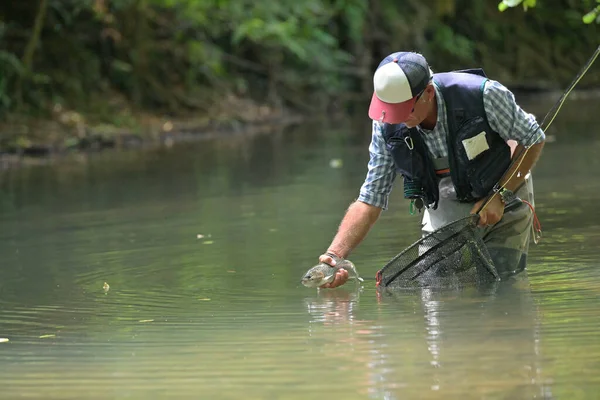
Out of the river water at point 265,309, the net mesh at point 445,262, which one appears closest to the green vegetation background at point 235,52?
the river water at point 265,309

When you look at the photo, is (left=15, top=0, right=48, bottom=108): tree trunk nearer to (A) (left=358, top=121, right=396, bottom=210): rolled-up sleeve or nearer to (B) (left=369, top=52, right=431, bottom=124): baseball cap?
(A) (left=358, top=121, right=396, bottom=210): rolled-up sleeve

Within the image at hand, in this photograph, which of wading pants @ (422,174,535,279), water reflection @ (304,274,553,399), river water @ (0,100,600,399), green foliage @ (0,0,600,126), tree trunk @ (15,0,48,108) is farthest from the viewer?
green foliage @ (0,0,600,126)

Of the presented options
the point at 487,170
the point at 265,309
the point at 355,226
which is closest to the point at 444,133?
the point at 487,170

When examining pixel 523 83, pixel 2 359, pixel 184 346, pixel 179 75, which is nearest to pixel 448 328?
pixel 184 346

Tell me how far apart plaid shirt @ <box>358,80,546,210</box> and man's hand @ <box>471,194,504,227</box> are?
0.33m

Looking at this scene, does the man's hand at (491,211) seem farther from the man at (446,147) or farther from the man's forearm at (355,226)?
the man's forearm at (355,226)

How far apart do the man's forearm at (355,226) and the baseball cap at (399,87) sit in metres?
0.64

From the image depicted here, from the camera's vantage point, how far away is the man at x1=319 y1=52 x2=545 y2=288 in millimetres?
6453

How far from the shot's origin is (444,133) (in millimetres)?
6691

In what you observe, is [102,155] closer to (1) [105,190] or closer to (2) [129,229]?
(1) [105,190]

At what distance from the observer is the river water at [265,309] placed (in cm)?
509

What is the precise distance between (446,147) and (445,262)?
2.33 ft

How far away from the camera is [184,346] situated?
5945 mm

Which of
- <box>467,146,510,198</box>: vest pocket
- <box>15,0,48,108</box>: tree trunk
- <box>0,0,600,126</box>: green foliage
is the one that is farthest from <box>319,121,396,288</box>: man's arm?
<box>15,0,48,108</box>: tree trunk
